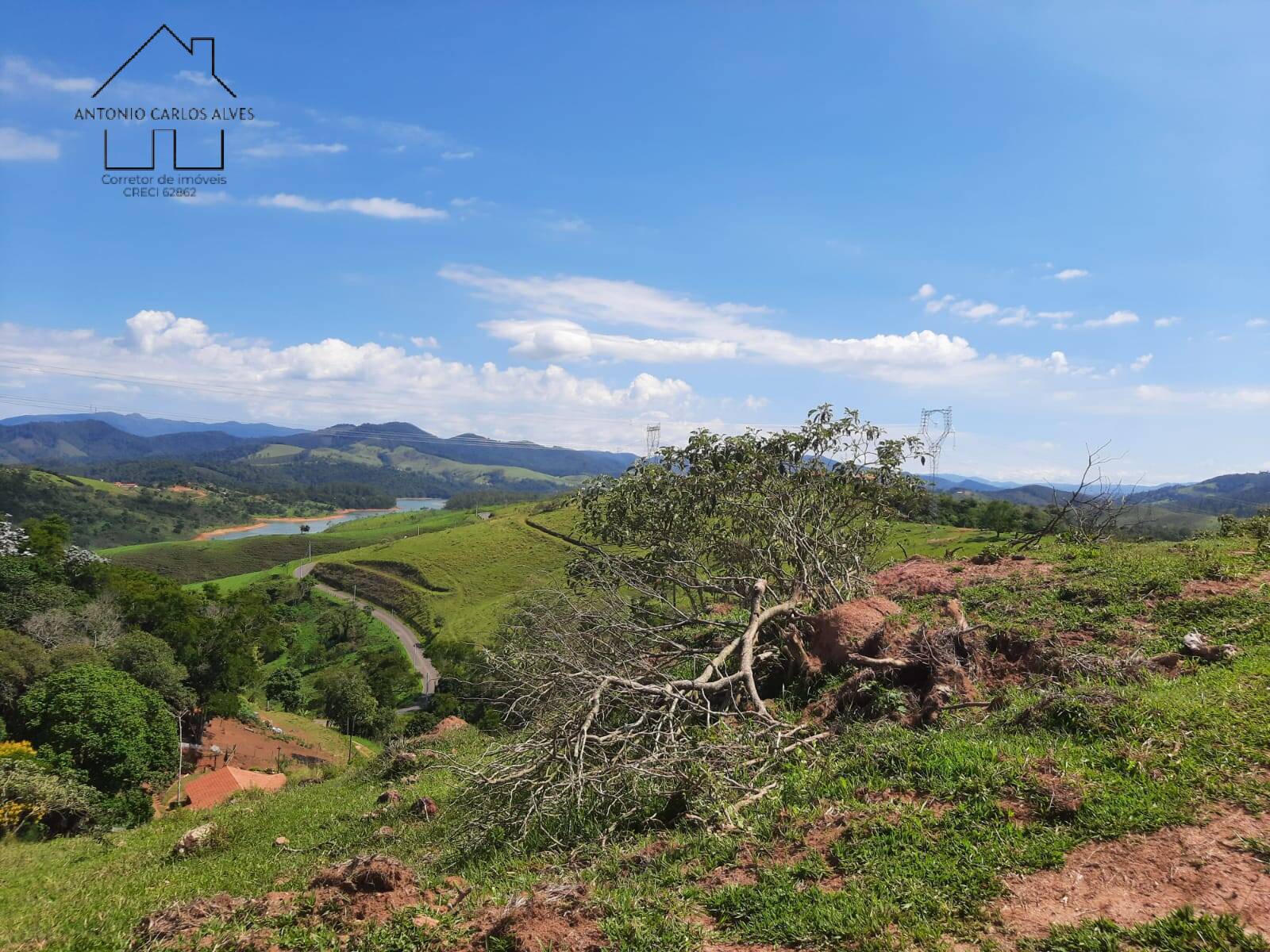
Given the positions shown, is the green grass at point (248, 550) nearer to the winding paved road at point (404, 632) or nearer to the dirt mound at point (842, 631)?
the winding paved road at point (404, 632)

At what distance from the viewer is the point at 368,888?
5.55m

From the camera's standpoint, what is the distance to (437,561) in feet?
334

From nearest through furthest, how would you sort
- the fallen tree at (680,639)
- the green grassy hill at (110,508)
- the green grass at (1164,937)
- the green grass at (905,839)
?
1. the green grass at (1164,937)
2. the green grass at (905,839)
3. the fallen tree at (680,639)
4. the green grassy hill at (110,508)

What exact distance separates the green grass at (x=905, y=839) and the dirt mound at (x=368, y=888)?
0.36m

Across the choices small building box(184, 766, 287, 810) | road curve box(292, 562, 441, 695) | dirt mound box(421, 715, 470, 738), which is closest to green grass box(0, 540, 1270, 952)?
dirt mound box(421, 715, 470, 738)

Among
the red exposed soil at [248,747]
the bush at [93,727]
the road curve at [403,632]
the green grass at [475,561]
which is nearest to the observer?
the bush at [93,727]

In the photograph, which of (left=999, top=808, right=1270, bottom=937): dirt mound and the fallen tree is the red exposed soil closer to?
the fallen tree

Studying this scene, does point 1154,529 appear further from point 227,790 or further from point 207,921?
point 227,790

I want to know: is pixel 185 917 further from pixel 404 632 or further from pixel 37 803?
pixel 404 632

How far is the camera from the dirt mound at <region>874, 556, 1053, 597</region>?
41.9 feet

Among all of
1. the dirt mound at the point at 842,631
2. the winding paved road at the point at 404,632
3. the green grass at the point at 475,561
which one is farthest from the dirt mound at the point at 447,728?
the green grass at the point at 475,561

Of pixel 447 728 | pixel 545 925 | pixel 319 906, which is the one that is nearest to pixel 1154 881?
pixel 545 925

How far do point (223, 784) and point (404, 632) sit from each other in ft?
206

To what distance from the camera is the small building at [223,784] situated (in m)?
24.1
